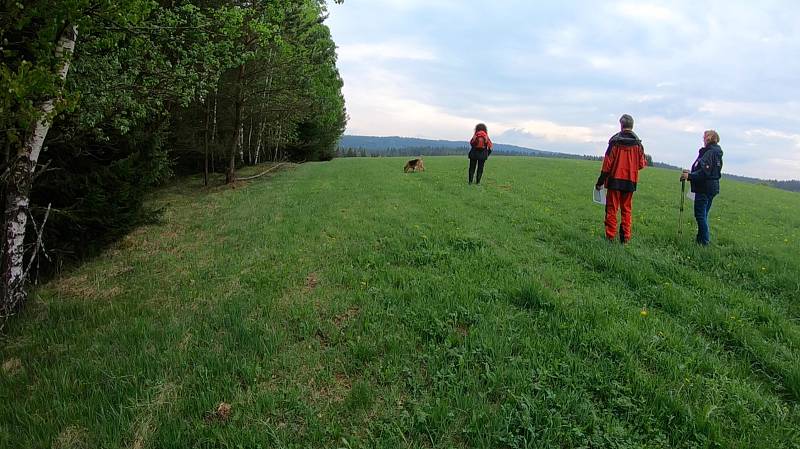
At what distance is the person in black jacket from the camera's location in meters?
7.95

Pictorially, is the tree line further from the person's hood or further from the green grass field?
the person's hood

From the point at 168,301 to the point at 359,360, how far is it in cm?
286

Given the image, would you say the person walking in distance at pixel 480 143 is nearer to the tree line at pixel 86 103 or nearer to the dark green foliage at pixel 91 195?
the tree line at pixel 86 103

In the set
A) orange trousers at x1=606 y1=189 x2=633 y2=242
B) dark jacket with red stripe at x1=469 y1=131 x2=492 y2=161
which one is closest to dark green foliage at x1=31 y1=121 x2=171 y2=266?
orange trousers at x1=606 y1=189 x2=633 y2=242

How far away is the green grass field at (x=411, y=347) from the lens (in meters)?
2.98

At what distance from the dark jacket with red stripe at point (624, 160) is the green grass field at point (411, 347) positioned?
118 centimetres

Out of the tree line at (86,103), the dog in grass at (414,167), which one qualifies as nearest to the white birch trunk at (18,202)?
the tree line at (86,103)

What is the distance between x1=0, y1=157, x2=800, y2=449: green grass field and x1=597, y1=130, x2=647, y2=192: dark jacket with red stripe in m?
1.18

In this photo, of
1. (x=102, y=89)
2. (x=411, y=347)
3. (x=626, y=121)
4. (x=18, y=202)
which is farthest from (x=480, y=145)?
(x=18, y=202)

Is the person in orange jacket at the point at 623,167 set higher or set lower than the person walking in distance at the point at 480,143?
lower

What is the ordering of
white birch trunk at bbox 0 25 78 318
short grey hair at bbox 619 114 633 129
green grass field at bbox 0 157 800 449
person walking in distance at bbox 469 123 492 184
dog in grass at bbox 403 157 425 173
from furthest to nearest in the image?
dog in grass at bbox 403 157 425 173 < person walking in distance at bbox 469 123 492 184 < short grey hair at bbox 619 114 633 129 < white birch trunk at bbox 0 25 78 318 < green grass field at bbox 0 157 800 449

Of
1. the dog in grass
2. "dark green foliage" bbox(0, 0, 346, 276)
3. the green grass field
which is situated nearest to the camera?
the green grass field

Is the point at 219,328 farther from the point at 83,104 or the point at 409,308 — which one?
the point at 83,104

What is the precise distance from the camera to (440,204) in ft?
37.8
